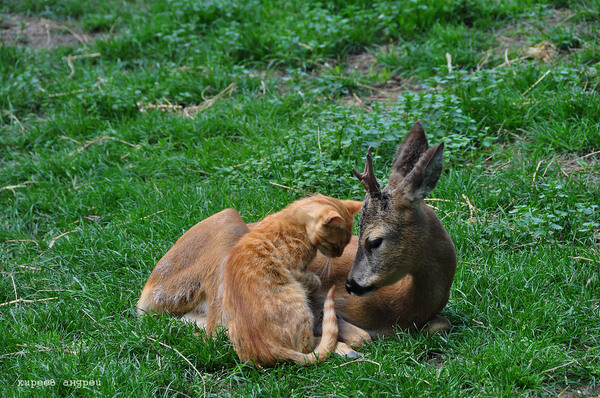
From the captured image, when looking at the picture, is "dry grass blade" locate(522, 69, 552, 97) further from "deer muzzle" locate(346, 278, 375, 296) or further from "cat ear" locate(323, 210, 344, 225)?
"deer muzzle" locate(346, 278, 375, 296)

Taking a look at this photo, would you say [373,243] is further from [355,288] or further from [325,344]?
[325,344]

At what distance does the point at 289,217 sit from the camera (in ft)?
14.1

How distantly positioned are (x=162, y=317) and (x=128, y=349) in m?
0.29

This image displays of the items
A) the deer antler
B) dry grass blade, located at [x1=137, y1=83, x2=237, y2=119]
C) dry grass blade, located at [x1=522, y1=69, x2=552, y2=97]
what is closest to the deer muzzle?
the deer antler

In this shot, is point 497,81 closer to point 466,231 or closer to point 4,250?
point 466,231

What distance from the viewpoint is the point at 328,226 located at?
4074 millimetres

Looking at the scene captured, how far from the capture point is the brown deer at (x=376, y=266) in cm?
391

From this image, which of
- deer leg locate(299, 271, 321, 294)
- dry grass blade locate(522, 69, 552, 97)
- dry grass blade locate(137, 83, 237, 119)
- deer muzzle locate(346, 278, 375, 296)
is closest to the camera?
deer muzzle locate(346, 278, 375, 296)

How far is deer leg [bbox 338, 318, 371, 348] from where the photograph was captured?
404 centimetres

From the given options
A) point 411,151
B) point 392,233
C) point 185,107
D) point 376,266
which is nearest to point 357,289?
point 376,266

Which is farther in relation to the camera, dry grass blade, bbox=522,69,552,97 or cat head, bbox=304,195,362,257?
dry grass blade, bbox=522,69,552,97

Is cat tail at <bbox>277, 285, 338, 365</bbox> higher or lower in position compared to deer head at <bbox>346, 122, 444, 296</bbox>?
lower

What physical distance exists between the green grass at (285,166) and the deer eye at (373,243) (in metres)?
0.57

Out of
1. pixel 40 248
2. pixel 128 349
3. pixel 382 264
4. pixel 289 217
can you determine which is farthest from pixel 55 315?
pixel 382 264
